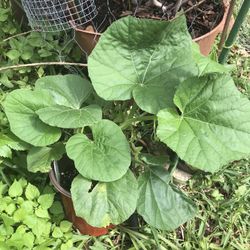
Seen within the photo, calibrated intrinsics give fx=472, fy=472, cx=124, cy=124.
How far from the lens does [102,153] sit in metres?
1.48

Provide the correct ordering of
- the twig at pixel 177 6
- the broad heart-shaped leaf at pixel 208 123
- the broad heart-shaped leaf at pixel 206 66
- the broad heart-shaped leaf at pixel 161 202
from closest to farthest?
the broad heart-shaped leaf at pixel 208 123 < the broad heart-shaped leaf at pixel 206 66 < the broad heart-shaped leaf at pixel 161 202 < the twig at pixel 177 6

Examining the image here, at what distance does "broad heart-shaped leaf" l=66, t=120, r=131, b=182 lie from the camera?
1.43m

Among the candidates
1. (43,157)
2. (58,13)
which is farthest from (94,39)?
(43,157)

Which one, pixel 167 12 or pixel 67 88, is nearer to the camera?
pixel 67 88

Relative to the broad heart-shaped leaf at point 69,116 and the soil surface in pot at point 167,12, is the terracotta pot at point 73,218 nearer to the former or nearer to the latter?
the broad heart-shaped leaf at point 69,116

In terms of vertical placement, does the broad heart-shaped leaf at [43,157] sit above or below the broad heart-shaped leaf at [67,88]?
below

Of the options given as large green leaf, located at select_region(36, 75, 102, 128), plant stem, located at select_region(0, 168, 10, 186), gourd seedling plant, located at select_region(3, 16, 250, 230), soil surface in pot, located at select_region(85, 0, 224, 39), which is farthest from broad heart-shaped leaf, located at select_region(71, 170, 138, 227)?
soil surface in pot, located at select_region(85, 0, 224, 39)

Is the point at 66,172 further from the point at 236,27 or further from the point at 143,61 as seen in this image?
the point at 236,27

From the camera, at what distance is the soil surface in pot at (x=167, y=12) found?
198 centimetres

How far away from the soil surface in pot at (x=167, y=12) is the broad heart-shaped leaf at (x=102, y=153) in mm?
615

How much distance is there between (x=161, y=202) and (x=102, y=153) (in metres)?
0.29

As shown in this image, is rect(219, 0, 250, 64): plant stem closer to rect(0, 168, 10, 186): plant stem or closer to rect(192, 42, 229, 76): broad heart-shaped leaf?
rect(192, 42, 229, 76): broad heart-shaped leaf

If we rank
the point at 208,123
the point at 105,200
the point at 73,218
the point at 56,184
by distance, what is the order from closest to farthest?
the point at 208,123, the point at 105,200, the point at 56,184, the point at 73,218

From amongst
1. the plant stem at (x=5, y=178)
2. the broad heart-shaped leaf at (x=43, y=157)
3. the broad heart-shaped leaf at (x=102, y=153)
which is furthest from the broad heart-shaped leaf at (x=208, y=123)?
the plant stem at (x=5, y=178)
